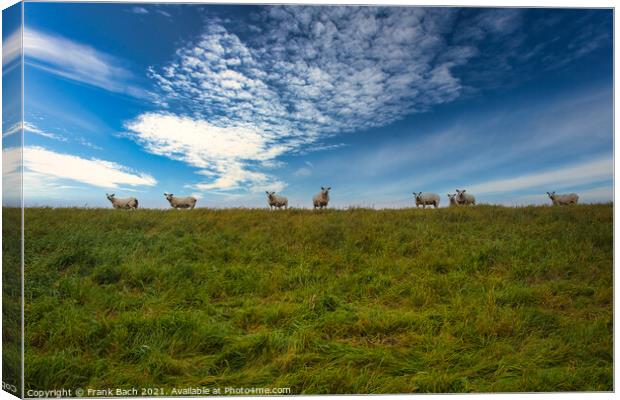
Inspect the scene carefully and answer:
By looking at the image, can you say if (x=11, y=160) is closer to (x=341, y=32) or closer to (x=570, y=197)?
(x=341, y=32)

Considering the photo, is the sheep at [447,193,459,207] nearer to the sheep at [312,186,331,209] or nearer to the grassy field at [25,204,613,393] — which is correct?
the grassy field at [25,204,613,393]

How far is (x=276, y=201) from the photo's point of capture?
635cm

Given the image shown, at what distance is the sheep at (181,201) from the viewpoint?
5617mm

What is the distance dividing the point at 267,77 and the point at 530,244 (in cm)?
504

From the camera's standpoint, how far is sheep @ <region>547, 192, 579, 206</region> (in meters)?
5.27

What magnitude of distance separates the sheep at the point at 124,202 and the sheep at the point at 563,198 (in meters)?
6.85

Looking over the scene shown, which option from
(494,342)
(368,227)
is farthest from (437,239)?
(494,342)

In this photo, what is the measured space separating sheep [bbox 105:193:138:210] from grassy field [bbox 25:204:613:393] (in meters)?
0.29

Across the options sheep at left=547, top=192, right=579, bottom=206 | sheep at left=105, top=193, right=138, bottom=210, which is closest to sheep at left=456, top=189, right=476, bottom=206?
sheep at left=547, top=192, right=579, bottom=206

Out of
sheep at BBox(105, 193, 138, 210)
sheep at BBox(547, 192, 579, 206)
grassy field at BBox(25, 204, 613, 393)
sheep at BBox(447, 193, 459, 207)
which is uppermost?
sheep at BBox(105, 193, 138, 210)

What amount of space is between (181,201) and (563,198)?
663 centimetres

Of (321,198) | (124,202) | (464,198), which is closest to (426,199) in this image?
(464,198)

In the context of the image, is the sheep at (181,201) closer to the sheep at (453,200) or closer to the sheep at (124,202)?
the sheep at (124,202)

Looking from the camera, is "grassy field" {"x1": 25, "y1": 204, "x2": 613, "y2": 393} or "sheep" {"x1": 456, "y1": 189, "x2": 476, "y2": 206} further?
"sheep" {"x1": 456, "y1": 189, "x2": 476, "y2": 206}
